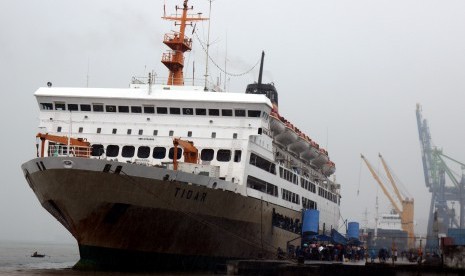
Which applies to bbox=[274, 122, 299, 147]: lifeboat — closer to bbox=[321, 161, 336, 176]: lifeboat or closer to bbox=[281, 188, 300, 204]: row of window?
bbox=[281, 188, 300, 204]: row of window

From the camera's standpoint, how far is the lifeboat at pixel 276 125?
37.5 meters

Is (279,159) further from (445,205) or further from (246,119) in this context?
(445,205)

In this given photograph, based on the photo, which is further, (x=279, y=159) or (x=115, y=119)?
(x=279, y=159)

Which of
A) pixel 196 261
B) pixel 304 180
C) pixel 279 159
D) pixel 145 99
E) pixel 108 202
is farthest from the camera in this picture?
pixel 304 180

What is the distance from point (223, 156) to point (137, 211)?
21.4 feet

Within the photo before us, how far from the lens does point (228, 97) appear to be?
34000 mm

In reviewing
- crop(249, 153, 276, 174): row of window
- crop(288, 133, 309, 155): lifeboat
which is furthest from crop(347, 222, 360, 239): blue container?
crop(249, 153, 276, 174): row of window

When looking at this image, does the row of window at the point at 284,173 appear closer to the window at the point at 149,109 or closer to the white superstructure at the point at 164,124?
the white superstructure at the point at 164,124

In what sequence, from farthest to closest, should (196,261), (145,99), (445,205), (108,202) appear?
(445,205) → (145,99) → (196,261) → (108,202)

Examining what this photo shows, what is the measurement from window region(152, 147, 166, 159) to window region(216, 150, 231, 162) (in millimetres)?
2645

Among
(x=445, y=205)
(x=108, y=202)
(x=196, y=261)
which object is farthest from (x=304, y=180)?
(x=445, y=205)

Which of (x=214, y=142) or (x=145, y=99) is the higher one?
(x=145, y=99)

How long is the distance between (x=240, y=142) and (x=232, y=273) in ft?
23.3

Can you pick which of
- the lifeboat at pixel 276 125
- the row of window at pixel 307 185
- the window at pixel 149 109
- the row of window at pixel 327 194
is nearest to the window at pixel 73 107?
the window at pixel 149 109
